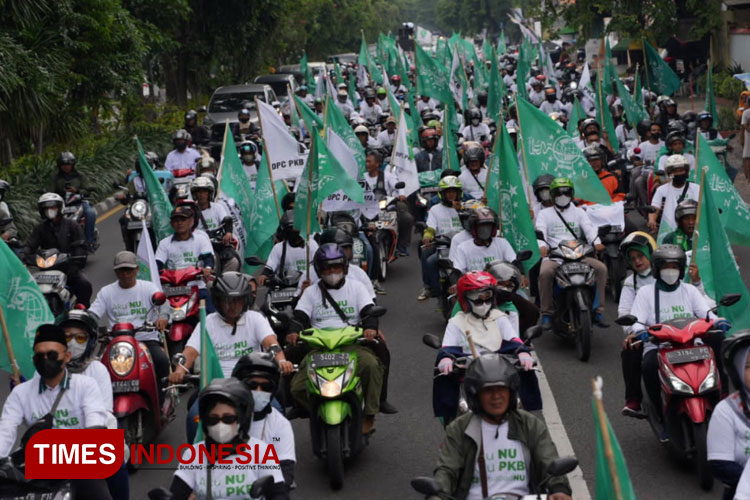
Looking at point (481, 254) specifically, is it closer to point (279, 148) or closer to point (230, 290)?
point (230, 290)

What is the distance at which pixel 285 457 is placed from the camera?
6.17 metres

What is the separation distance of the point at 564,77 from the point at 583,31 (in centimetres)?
294

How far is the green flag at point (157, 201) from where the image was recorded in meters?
12.7

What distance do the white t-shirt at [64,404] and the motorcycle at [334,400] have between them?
5.24 feet

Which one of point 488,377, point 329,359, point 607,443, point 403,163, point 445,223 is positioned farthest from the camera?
point 403,163

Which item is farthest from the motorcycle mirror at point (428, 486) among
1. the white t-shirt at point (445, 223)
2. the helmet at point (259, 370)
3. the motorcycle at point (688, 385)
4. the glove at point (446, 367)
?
the white t-shirt at point (445, 223)

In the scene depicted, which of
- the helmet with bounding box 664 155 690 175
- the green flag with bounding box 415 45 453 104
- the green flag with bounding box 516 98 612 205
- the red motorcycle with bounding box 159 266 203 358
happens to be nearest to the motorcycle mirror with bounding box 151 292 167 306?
the red motorcycle with bounding box 159 266 203 358

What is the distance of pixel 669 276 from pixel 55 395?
447 cm

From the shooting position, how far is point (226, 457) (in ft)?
19.0

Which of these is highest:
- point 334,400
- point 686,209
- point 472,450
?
point 686,209

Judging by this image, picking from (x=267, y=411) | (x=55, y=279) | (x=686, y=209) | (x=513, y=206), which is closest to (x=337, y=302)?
(x=267, y=411)

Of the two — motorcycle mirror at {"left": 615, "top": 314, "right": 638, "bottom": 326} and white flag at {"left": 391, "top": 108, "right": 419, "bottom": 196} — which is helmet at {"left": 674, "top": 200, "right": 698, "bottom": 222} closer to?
motorcycle mirror at {"left": 615, "top": 314, "right": 638, "bottom": 326}

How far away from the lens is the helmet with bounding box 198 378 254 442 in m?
5.72

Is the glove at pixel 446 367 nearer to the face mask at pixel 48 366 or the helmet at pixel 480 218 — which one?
the face mask at pixel 48 366
